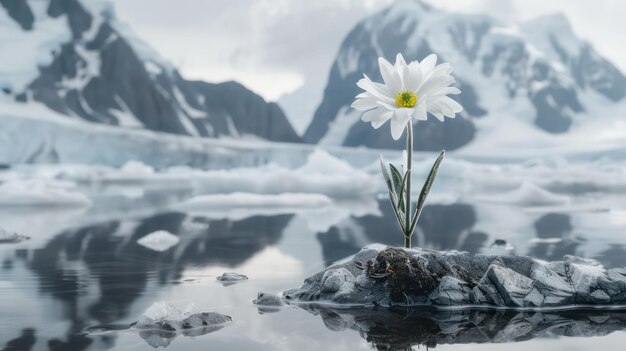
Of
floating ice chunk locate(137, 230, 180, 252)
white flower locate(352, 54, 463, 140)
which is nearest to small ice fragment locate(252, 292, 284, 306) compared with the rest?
white flower locate(352, 54, 463, 140)

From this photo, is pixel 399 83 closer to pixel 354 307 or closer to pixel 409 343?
pixel 354 307

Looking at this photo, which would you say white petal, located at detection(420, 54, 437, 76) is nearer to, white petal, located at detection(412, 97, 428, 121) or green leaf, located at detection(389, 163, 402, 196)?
white petal, located at detection(412, 97, 428, 121)

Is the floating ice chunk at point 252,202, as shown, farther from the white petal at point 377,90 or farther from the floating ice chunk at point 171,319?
the floating ice chunk at point 171,319

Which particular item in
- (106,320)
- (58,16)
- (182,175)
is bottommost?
(182,175)

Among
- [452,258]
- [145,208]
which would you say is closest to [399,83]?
[452,258]

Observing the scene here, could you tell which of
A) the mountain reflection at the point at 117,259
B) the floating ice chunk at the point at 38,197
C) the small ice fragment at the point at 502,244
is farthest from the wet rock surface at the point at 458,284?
the floating ice chunk at the point at 38,197

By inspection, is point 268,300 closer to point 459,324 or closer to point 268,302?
point 268,302
